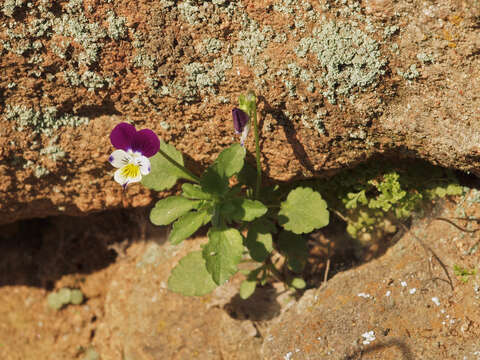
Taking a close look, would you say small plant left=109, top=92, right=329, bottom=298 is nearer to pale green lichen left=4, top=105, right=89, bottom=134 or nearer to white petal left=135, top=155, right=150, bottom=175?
white petal left=135, top=155, right=150, bottom=175

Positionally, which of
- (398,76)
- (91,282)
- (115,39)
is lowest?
(91,282)

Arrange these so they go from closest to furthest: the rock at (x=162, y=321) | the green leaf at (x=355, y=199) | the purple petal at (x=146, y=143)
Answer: the purple petal at (x=146, y=143), the green leaf at (x=355, y=199), the rock at (x=162, y=321)

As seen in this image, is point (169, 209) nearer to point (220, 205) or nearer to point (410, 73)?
point (220, 205)

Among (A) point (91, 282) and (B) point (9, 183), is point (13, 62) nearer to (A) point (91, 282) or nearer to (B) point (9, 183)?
(B) point (9, 183)

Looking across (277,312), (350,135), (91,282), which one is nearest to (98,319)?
(91,282)

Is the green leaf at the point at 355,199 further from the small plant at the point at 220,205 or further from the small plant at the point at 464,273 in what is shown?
the small plant at the point at 464,273

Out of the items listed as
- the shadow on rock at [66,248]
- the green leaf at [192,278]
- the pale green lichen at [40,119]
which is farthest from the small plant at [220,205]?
the shadow on rock at [66,248]

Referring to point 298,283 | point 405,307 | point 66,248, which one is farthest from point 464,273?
point 66,248
